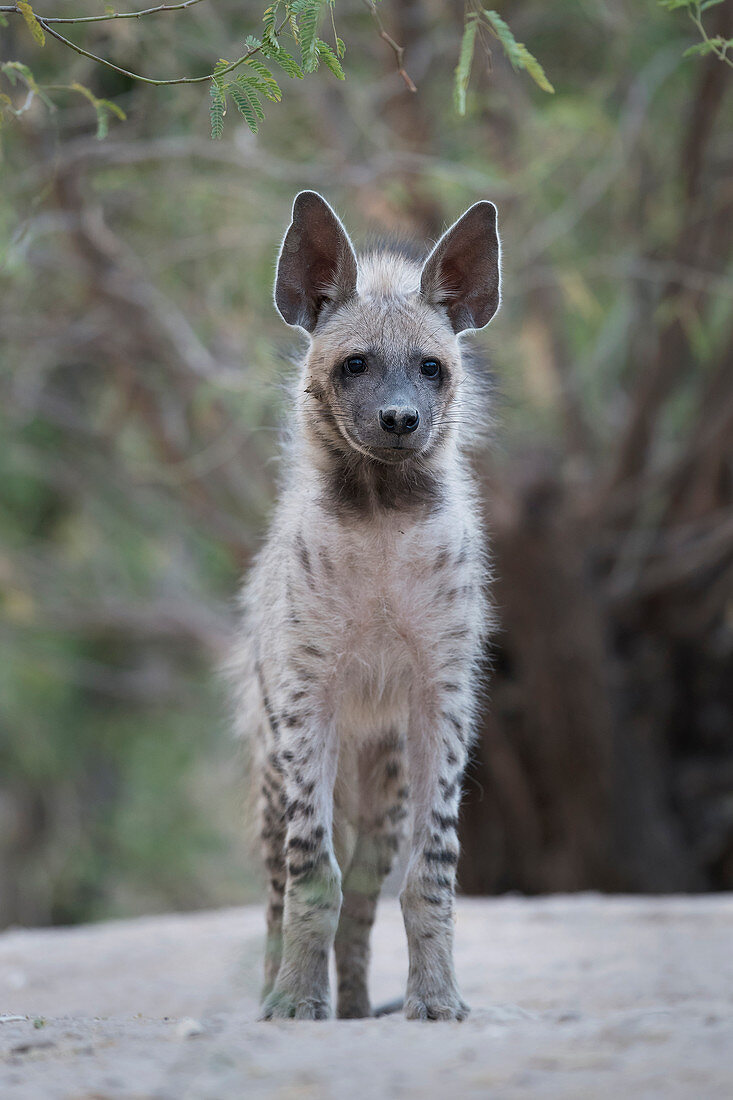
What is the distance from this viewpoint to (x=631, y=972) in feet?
17.9

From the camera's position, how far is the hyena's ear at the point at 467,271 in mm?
4062

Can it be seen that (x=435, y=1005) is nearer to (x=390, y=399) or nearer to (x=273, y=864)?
(x=273, y=864)

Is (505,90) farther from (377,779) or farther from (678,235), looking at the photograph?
(377,779)

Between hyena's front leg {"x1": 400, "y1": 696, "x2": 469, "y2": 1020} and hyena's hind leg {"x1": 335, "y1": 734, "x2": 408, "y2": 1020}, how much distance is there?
446mm

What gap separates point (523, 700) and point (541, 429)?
2973 millimetres

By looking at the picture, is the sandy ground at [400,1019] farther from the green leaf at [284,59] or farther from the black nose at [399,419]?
the green leaf at [284,59]

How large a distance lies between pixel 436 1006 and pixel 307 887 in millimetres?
501

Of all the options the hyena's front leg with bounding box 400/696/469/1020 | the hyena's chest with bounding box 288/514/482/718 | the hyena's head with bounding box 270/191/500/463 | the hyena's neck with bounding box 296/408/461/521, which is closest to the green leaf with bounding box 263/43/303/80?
the hyena's head with bounding box 270/191/500/463

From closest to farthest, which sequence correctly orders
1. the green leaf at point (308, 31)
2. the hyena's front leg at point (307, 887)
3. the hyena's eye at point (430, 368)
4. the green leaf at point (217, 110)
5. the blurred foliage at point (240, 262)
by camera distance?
the green leaf at point (308, 31)
the green leaf at point (217, 110)
the hyena's front leg at point (307, 887)
the hyena's eye at point (430, 368)
the blurred foliage at point (240, 262)

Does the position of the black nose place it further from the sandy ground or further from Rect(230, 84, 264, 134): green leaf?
the sandy ground

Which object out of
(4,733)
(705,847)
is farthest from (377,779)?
(4,733)

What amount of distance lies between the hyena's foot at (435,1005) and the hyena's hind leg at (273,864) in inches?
33.2

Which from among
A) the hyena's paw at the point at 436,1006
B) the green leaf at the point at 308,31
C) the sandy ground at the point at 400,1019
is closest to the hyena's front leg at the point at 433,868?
the hyena's paw at the point at 436,1006

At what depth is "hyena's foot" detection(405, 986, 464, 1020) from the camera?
3.61 metres
